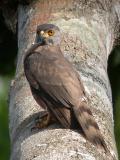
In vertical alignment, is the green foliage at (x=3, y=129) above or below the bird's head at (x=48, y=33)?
below

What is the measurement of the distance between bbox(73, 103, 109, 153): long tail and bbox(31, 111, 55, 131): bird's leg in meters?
0.20

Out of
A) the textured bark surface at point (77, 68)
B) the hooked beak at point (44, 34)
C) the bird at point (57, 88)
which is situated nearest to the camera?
the textured bark surface at point (77, 68)

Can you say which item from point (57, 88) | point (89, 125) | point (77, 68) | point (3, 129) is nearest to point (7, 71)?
point (3, 129)

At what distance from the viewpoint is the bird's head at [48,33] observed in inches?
216

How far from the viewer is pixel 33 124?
4.81 m

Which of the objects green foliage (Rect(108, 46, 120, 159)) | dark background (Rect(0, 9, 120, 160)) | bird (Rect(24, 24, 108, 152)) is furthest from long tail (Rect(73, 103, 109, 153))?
dark background (Rect(0, 9, 120, 160))

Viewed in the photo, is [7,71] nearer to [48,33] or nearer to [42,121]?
[48,33]

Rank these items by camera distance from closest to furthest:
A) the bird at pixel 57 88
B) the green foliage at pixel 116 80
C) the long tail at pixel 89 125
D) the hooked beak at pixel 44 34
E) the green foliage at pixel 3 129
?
the long tail at pixel 89 125
the bird at pixel 57 88
the hooked beak at pixel 44 34
the green foliage at pixel 116 80
the green foliage at pixel 3 129

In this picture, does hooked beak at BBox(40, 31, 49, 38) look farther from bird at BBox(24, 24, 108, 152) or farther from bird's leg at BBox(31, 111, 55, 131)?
bird's leg at BBox(31, 111, 55, 131)

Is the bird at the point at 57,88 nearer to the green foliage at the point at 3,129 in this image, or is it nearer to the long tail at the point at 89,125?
the long tail at the point at 89,125

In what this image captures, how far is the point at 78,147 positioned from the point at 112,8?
243 centimetres

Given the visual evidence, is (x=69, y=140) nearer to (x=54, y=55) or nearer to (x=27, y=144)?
(x=27, y=144)

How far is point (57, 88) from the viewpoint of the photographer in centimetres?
498

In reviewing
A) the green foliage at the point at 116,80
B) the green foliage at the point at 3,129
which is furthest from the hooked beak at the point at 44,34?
the green foliage at the point at 3,129
